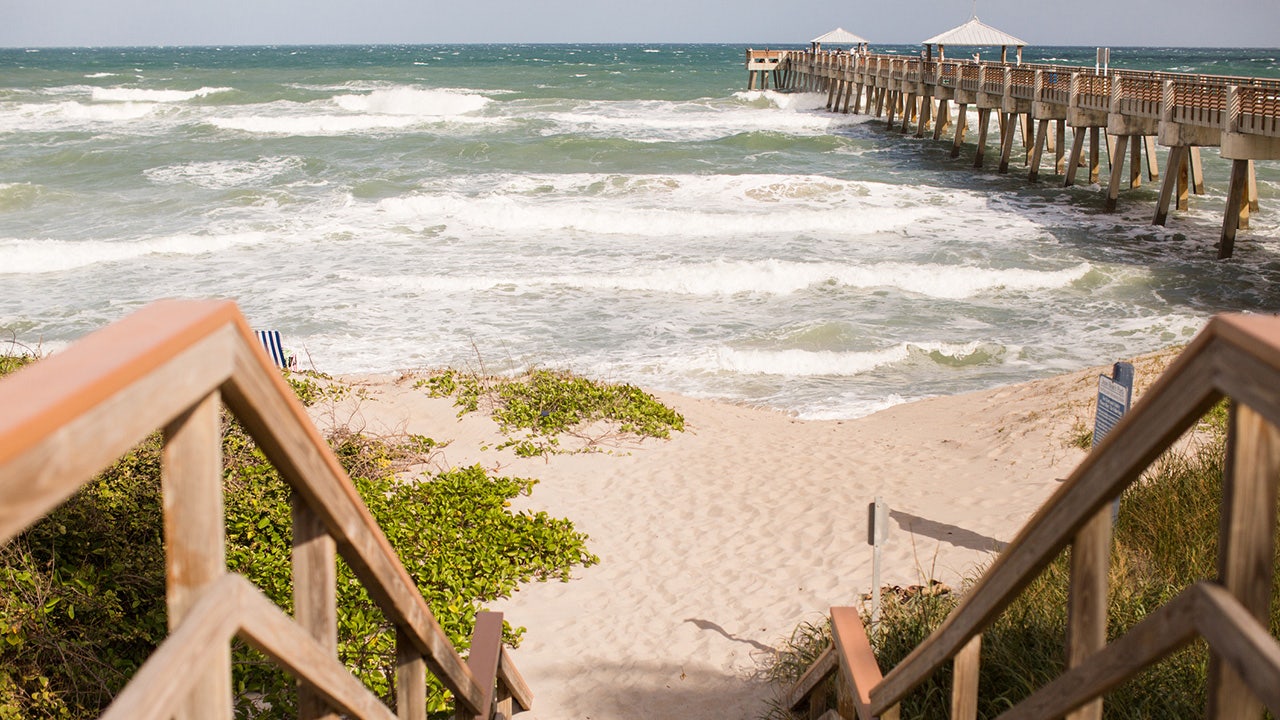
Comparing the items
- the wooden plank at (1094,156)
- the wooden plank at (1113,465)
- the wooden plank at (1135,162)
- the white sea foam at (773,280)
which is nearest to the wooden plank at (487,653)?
the wooden plank at (1113,465)

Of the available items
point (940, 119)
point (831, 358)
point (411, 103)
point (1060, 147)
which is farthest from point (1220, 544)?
point (411, 103)

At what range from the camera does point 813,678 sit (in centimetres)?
420

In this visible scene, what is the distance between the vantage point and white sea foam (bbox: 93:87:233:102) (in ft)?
188

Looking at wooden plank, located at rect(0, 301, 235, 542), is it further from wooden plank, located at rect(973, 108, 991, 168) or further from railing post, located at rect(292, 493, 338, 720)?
wooden plank, located at rect(973, 108, 991, 168)

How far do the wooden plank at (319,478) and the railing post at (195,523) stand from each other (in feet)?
0.27

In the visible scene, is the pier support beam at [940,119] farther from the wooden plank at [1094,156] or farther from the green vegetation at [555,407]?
the green vegetation at [555,407]

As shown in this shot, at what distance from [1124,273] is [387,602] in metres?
19.6

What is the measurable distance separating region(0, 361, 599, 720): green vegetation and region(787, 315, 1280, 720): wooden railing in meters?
3.74

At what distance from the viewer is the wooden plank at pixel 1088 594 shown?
1.72 metres

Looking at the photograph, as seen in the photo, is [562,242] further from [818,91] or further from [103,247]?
[818,91]

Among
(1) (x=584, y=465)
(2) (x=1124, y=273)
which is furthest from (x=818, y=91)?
(1) (x=584, y=465)

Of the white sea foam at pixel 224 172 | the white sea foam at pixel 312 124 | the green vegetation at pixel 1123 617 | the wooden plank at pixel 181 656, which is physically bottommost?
the green vegetation at pixel 1123 617

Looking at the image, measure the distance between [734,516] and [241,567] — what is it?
3.93 m

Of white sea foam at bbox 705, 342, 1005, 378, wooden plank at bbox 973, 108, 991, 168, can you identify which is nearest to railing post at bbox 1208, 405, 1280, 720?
white sea foam at bbox 705, 342, 1005, 378
